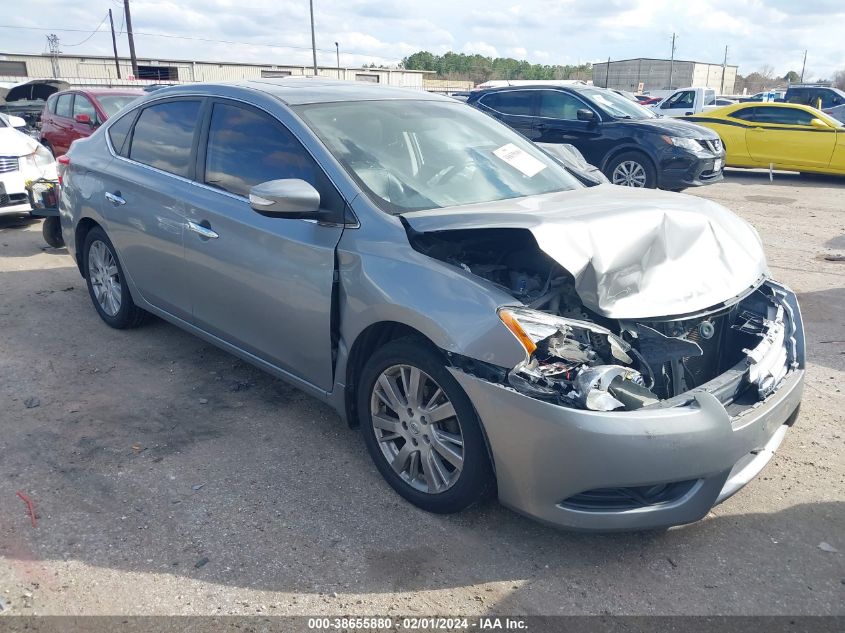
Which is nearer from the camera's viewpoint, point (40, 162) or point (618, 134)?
point (40, 162)

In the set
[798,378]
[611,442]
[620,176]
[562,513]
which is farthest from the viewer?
[620,176]

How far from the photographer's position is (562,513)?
2.73 m

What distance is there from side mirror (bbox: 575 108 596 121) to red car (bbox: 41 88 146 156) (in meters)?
6.90

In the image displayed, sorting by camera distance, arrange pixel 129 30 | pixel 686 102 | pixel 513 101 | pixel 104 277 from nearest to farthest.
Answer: pixel 104 277 → pixel 513 101 → pixel 686 102 → pixel 129 30

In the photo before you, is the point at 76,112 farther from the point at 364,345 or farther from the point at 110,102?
the point at 364,345

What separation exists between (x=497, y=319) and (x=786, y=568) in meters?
1.51

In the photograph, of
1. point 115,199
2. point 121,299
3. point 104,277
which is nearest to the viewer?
point 115,199

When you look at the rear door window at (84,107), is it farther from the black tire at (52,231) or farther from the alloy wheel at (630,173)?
the alloy wheel at (630,173)

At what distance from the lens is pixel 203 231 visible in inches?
157

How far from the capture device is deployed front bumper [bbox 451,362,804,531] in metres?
2.57

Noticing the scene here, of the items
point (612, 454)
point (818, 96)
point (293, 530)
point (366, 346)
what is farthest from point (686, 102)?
point (293, 530)

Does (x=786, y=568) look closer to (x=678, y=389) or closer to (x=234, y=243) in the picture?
(x=678, y=389)

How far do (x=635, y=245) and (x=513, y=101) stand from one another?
9.78m

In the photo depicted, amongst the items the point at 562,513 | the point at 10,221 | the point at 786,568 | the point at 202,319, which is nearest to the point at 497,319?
the point at 562,513
